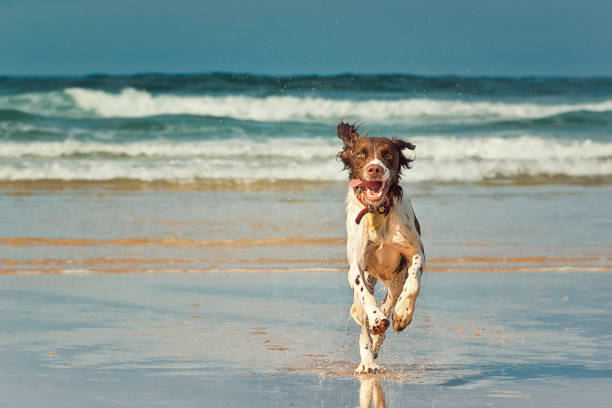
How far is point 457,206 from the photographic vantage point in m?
14.5

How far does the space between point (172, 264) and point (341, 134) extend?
396cm

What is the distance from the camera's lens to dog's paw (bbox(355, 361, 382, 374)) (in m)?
5.82

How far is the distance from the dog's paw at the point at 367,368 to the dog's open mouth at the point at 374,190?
2.91 ft

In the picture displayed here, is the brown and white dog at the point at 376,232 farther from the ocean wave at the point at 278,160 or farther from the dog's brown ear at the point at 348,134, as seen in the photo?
the ocean wave at the point at 278,160

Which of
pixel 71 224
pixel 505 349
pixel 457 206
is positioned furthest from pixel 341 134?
pixel 457 206

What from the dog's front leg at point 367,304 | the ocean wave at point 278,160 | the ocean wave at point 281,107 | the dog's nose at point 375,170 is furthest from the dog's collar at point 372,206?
the ocean wave at point 281,107

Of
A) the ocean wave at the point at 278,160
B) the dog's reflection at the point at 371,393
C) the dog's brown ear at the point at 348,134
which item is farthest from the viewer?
the ocean wave at the point at 278,160

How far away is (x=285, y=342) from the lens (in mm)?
6668

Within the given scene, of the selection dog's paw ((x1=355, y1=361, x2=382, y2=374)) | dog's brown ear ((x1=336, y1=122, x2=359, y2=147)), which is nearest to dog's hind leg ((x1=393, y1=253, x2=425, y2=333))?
dog's paw ((x1=355, y1=361, x2=382, y2=374))

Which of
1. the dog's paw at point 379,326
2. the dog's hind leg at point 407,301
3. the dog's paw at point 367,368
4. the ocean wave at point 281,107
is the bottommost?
the dog's paw at point 367,368

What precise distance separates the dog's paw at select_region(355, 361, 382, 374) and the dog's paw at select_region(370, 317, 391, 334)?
260 mm

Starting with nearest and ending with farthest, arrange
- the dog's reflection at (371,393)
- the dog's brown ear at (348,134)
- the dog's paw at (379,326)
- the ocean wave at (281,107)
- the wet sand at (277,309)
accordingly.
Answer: the dog's reflection at (371,393) < the wet sand at (277,309) < the dog's paw at (379,326) < the dog's brown ear at (348,134) < the ocean wave at (281,107)

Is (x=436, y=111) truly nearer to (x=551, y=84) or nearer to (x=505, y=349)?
(x=551, y=84)

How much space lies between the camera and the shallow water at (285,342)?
5258mm
